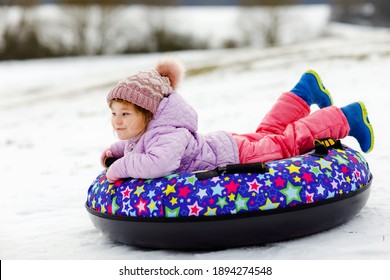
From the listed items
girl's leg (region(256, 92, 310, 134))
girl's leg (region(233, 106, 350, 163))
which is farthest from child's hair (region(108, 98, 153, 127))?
girl's leg (region(256, 92, 310, 134))

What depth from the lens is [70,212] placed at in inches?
186

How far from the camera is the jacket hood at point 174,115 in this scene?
360 cm

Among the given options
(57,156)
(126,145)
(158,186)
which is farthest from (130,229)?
(57,156)

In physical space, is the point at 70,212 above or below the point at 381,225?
below

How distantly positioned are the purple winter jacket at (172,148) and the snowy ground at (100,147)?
19.8 inches

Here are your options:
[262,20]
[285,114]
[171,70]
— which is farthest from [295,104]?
[262,20]

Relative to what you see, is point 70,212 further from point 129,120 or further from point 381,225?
point 381,225

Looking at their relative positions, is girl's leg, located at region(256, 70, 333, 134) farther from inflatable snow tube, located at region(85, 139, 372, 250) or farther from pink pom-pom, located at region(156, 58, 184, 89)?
pink pom-pom, located at region(156, 58, 184, 89)

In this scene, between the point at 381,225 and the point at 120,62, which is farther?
the point at 120,62

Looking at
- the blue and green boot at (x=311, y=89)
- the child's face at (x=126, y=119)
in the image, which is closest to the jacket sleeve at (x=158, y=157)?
the child's face at (x=126, y=119)

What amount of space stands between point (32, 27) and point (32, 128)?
2758 cm

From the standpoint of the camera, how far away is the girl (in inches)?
139

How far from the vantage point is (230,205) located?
11.0ft

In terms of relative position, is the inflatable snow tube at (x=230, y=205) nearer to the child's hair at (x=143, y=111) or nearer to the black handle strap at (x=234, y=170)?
the black handle strap at (x=234, y=170)
